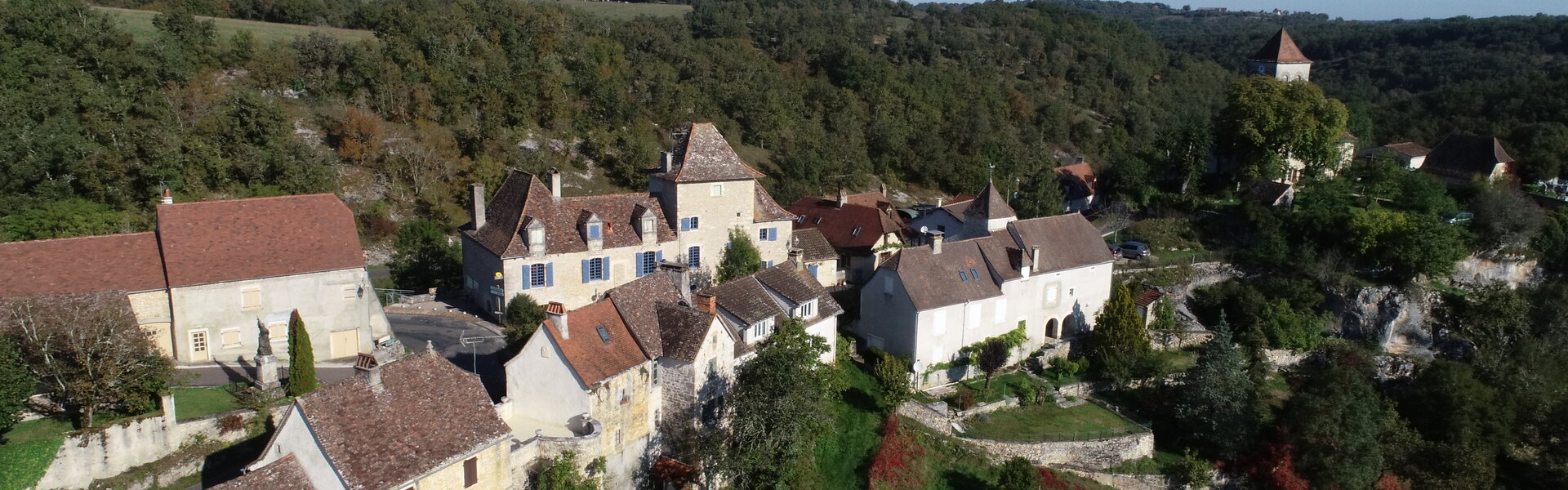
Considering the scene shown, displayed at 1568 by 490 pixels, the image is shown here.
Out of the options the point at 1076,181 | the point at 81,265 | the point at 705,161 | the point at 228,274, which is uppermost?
the point at 705,161

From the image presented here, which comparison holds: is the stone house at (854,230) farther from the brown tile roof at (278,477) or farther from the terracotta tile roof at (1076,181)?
the brown tile roof at (278,477)

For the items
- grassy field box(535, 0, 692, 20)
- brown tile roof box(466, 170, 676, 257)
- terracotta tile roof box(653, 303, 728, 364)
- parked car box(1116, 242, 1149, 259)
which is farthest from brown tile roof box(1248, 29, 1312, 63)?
grassy field box(535, 0, 692, 20)

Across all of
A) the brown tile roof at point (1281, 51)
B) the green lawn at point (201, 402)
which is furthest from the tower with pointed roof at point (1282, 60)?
the green lawn at point (201, 402)

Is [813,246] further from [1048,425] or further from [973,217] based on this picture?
[1048,425]

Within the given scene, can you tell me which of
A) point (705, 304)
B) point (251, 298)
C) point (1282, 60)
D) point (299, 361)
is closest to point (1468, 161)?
point (1282, 60)

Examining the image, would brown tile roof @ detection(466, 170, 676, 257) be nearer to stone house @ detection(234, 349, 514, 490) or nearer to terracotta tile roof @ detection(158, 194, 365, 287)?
terracotta tile roof @ detection(158, 194, 365, 287)

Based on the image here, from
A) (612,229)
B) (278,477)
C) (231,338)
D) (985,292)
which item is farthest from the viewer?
(985,292)

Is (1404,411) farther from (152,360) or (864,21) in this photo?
(864,21)
